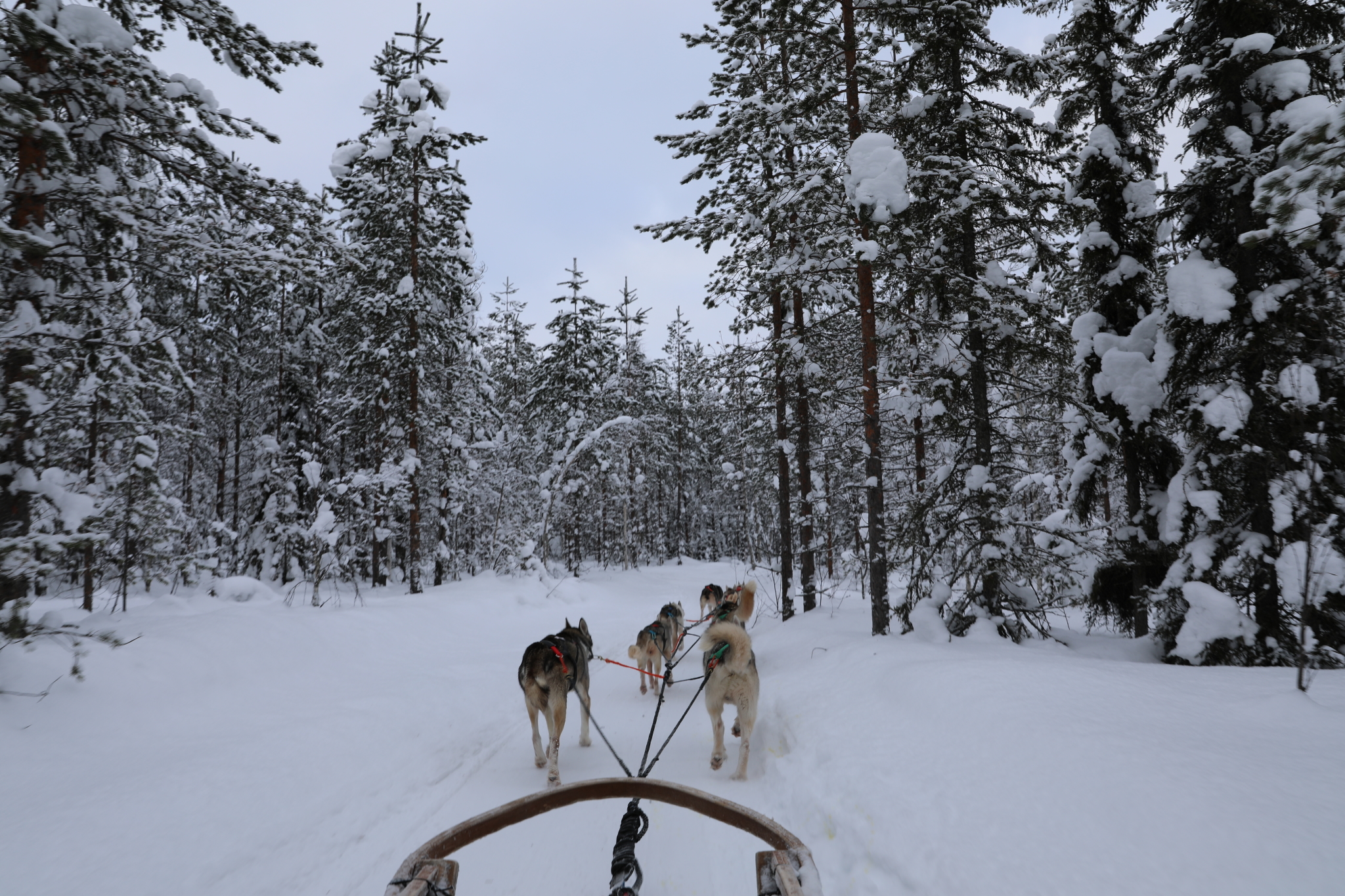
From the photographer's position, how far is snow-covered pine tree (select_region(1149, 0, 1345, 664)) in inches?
239

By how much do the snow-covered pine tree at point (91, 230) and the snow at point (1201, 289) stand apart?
36.1ft

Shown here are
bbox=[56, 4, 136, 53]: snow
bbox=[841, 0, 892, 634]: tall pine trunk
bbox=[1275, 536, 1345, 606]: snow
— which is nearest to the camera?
bbox=[1275, 536, 1345, 606]: snow

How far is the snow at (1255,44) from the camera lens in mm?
6406

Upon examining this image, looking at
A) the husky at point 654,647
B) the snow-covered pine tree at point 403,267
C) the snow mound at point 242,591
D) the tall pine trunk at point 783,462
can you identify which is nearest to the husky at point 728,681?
the husky at point 654,647

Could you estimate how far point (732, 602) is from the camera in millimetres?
10477

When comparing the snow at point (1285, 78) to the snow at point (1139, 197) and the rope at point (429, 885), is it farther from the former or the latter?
the rope at point (429, 885)

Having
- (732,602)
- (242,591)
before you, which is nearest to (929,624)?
(732,602)

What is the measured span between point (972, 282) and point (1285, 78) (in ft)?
12.0

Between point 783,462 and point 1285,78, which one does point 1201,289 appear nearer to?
point 1285,78

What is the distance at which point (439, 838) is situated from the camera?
3.09 meters

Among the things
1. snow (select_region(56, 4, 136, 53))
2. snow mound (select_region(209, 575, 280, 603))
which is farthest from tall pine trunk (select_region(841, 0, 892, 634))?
snow mound (select_region(209, 575, 280, 603))

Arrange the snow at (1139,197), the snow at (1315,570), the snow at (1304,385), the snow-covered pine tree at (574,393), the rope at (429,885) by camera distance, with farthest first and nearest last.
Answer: the snow-covered pine tree at (574,393) → the snow at (1139,197) → the snow at (1315,570) → the snow at (1304,385) → the rope at (429,885)

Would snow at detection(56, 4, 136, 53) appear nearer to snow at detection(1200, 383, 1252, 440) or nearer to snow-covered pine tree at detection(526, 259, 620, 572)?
snow at detection(1200, 383, 1252, 440)

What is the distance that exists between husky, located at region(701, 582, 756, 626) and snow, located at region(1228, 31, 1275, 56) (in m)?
8.20
